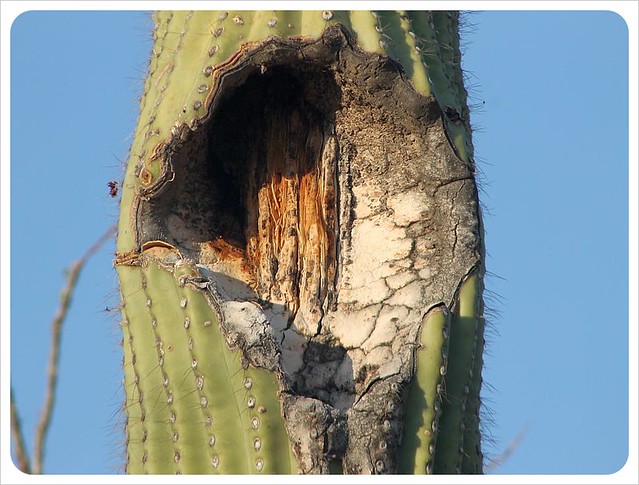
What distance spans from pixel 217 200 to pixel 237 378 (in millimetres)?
885

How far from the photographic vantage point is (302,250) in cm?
368

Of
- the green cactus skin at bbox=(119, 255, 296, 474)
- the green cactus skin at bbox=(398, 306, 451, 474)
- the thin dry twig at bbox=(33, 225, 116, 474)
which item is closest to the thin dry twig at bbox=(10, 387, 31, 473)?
the thin dry twig at bbox=(33, 225, 116, 474)

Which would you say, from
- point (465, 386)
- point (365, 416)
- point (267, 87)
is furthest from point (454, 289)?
point (267, 87)

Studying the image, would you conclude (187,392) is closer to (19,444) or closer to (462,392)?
(462,392)

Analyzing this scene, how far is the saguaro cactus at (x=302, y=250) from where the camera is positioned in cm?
313

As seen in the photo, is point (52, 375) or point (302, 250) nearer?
point (52, 375)

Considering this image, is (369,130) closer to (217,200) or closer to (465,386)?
(217,200)

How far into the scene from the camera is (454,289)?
11.3ft

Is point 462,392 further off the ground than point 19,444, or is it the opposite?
point 462,392

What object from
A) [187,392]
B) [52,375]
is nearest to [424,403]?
Result: [187,392]

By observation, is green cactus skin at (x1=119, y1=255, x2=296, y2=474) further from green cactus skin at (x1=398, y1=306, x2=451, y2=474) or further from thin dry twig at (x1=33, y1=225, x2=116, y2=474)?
thin dry twig at (x1=33, y1=225, x2=116, y2=474)

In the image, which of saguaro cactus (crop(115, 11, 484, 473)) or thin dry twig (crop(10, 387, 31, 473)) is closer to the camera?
thin dry twig (crop(10, 387, 31, 473))

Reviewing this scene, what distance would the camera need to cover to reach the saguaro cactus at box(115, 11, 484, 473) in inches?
123

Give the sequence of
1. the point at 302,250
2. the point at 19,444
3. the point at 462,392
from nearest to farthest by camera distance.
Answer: the point at 19,444
the point at 462,392
the point at 302,250
